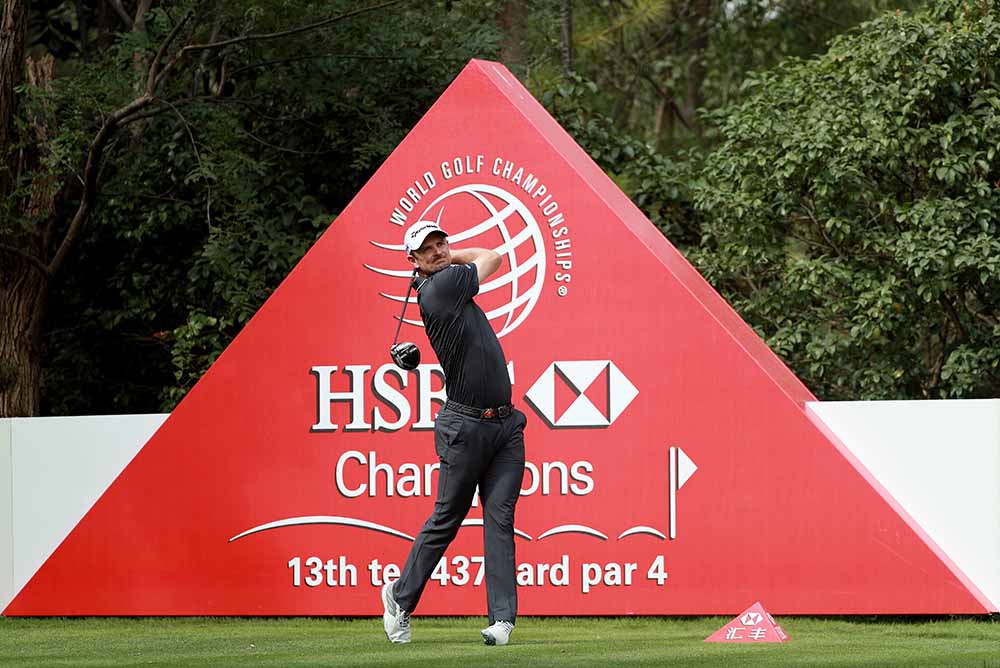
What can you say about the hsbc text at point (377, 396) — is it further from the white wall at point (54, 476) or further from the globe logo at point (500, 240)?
the white wall at point (54, 476)

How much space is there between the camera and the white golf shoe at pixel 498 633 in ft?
22.4

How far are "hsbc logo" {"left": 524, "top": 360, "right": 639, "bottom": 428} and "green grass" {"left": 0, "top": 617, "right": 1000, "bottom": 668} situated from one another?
1.05 m

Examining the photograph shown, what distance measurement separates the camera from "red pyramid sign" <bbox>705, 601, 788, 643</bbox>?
703cm

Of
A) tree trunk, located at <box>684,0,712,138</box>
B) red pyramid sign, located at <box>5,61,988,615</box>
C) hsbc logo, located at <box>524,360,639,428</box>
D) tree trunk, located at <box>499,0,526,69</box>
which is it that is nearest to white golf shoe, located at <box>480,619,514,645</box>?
red pyramid sign, located at <box>5,61,988,615</box>

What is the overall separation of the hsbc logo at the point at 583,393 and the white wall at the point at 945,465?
3.85 ft

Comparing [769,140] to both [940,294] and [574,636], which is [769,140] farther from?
[574,636]

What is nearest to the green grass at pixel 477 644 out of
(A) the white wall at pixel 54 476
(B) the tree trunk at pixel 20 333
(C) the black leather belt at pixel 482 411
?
(A) the white wall at pixel 54 476

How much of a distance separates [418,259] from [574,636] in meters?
1.92

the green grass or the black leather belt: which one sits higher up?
the black leather belt

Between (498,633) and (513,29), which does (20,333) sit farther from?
(498,633)

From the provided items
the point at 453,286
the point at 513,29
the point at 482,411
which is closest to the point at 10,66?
the point at 513,29

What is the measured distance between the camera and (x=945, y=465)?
26.2 ft

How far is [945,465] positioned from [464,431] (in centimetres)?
258

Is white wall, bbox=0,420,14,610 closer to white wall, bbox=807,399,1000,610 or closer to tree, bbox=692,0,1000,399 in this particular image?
white wall, bbox=807,399,1000,610
